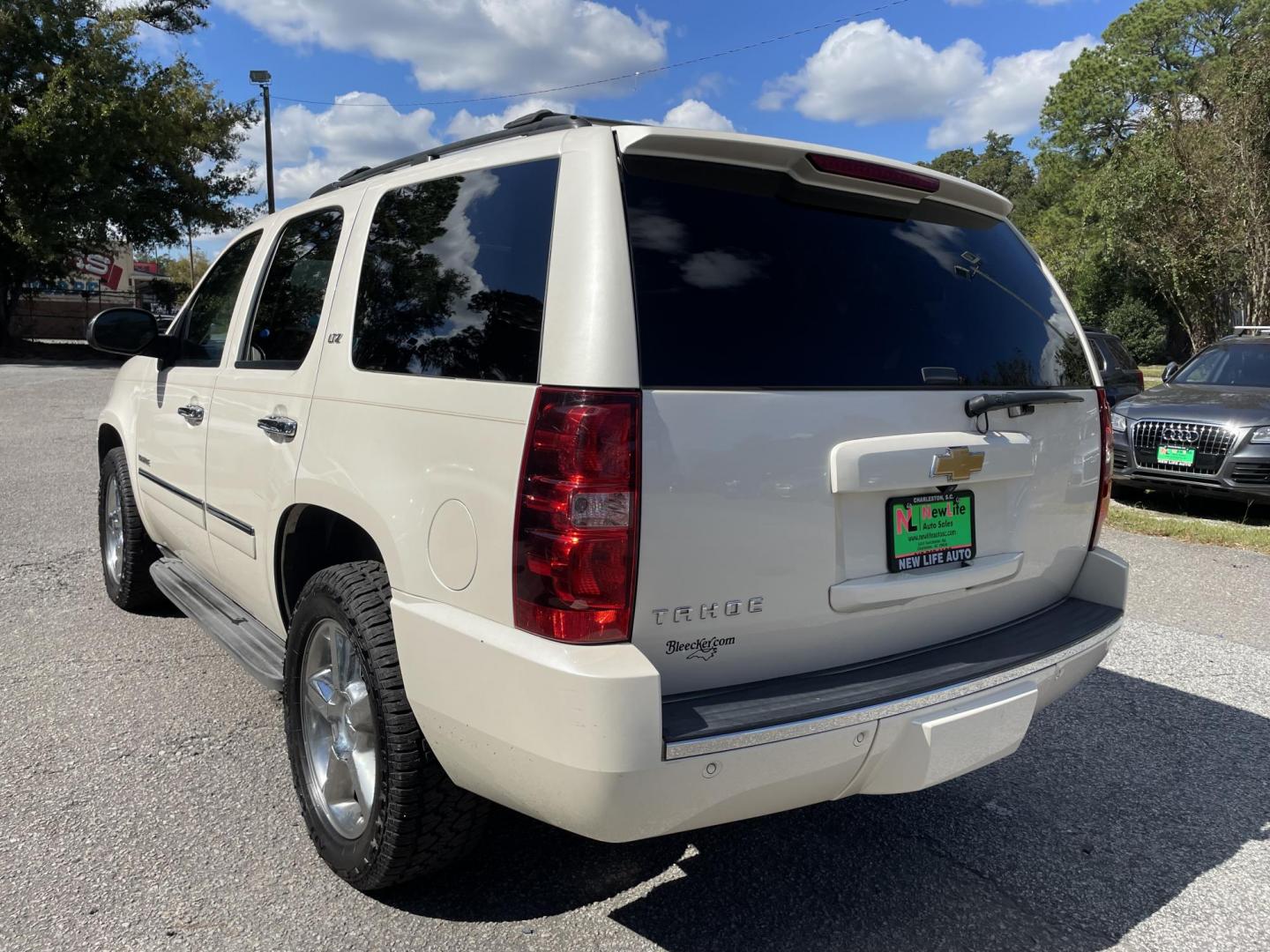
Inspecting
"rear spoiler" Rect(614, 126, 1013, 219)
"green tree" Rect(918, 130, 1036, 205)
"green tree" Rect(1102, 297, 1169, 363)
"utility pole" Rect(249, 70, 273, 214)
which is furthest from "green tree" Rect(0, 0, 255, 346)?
"green tree" Rect(918, 130, 1036, 205)

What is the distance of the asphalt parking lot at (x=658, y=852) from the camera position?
8.23ft

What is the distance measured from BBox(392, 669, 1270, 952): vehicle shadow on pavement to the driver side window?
231 centimetres

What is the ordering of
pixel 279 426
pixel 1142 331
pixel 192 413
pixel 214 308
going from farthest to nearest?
pixel 1142 331
pixel 214 308
pixel 192 413
pixel 279 426

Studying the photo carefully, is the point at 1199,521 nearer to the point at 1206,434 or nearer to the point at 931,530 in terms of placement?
the point at 1206,434

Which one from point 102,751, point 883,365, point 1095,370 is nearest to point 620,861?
point 883,365

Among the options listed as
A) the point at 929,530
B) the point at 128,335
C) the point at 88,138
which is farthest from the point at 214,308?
the point at 88,138

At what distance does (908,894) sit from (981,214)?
6.72ft

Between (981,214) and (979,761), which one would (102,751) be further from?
(981,214)

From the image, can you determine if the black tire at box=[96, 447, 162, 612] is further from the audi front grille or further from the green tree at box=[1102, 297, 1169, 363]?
the green tree at box=[1102, 297, 1169, 363]

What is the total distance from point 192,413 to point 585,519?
8.05 feet

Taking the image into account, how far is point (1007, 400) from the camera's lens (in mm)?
2578

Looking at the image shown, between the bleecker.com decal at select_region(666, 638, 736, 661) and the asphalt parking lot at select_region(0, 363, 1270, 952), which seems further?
the asphalt parking lot at select_region(0, 363, 1270, 952)

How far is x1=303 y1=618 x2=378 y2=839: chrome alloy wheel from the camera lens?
8.55 feet

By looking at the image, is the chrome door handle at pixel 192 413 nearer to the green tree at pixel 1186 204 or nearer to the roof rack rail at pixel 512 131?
the roof rack rail at pixel 512 131
